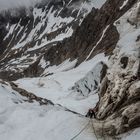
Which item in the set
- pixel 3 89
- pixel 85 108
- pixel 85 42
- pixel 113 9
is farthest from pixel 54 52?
pixel 3 89

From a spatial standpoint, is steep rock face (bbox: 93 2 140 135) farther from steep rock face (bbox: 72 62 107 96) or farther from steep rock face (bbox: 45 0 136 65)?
steep rock face (bbox: 45 0 136 65)

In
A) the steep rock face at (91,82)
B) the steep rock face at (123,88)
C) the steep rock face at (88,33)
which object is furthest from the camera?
the steep rock face at (88,33)

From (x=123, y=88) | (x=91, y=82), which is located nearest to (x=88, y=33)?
(x=91, y=82)

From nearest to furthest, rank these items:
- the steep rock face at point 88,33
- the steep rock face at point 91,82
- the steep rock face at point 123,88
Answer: the steep rock face at point 123,88
the steep rock face at point 91,82
the steep rock face at point 88,33

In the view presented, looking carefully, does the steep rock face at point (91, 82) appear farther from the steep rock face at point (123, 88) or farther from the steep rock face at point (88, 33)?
the steep rock face at point (88, 33)

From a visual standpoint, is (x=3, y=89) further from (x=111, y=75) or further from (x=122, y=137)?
(x=122, y=137)

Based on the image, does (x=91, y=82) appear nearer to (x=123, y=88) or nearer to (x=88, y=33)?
(x=123, y=88)

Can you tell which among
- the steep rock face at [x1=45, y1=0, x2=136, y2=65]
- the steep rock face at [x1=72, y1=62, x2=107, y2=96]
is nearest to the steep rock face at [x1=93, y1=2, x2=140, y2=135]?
the steep rock face at [x1=72, y1=62, x2=107, y2=96]

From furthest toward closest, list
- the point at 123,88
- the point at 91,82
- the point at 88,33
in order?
the point at 88,33 < the point at 91,82 < the point at 123,88

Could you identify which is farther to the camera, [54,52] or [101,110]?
[54,52]

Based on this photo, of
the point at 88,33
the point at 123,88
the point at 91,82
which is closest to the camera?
the point at 123,88

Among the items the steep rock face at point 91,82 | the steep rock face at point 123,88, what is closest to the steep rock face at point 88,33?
the steep rock face at point 91,82
